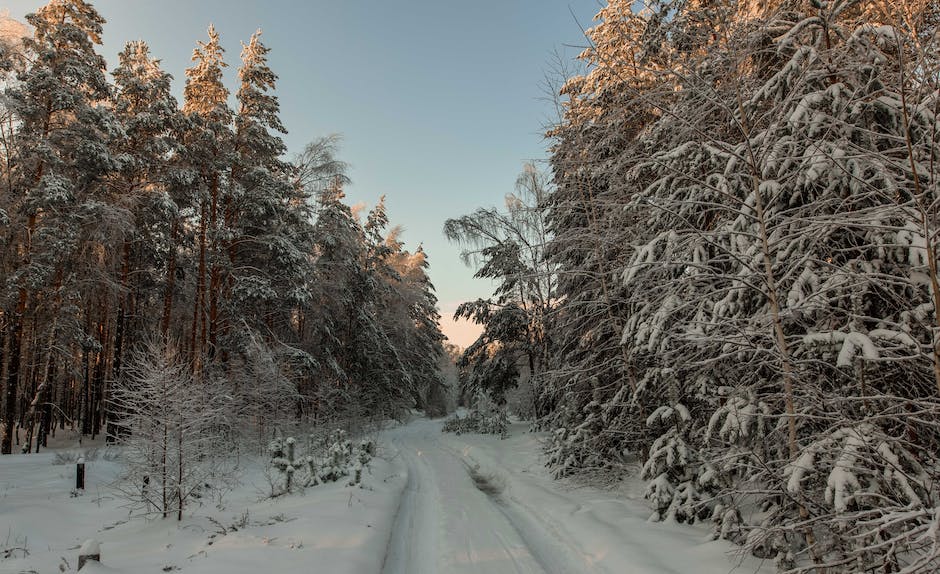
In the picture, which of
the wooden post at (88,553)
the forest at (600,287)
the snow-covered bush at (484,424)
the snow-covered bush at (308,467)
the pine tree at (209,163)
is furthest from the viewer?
the snow-covered bush at (484,424)

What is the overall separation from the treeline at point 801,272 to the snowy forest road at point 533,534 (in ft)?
2.10

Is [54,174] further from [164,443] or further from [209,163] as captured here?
[164,443]

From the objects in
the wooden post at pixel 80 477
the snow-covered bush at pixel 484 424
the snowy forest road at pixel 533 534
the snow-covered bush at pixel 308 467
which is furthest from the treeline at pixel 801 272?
the snow-covered bush at pixel 484 424

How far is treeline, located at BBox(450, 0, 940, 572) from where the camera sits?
3.05 m

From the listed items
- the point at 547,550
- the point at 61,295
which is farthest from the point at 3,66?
the point at 547,550

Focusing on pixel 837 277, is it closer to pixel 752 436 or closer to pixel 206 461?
pixel 752 436

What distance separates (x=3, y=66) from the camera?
1121cm

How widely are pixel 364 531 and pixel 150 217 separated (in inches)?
503

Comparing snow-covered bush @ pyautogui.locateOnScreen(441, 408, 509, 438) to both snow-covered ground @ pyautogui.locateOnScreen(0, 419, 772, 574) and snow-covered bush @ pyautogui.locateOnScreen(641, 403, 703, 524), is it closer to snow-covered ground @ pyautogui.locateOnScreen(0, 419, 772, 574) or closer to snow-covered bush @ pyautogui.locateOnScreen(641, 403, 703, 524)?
snow-covered ground @ pyautogui.locateOnScreen(0, 419, 772, 574)

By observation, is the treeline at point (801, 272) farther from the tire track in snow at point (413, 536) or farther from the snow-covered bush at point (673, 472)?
the tire track in snow at point (413, 536)

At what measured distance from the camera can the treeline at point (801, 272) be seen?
3049 millimetres

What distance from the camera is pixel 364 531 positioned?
661cm

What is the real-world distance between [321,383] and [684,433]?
1571 centimetres

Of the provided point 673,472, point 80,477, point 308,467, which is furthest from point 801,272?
point 80,477
